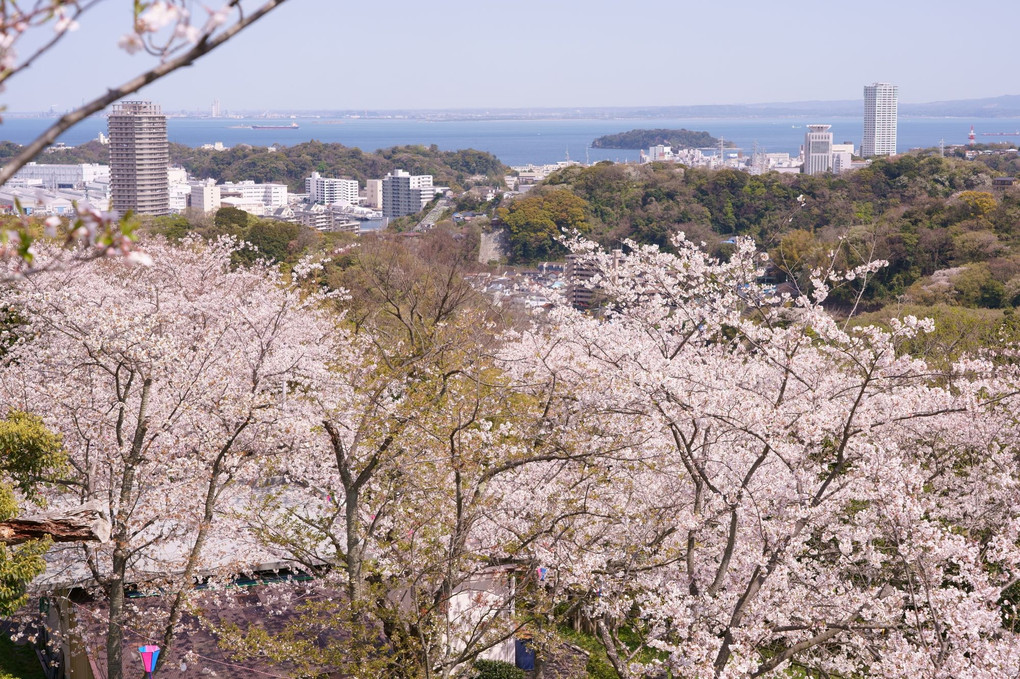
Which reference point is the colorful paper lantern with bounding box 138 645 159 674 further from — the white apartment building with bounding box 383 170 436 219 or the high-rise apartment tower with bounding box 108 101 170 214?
the white apartment building with bounding box 383 170 436 219

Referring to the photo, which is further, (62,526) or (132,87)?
(62,526)

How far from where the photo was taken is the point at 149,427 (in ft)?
25.2

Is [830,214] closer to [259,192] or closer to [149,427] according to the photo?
[149,427]

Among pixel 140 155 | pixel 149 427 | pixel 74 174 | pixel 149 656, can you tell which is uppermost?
pixel 140 155

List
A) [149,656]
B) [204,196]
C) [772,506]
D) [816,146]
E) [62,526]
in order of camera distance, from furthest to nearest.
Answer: [204,196] → [816,146] → [149,656] → [772,506] → [62,526]

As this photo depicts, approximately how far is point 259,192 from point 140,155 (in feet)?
76.9

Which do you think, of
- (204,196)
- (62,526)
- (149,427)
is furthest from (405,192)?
(62,526)

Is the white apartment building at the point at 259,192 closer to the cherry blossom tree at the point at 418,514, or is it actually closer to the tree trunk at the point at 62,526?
the cherry blossom tree at the point at 418,514

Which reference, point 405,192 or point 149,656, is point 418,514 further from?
point 405,192

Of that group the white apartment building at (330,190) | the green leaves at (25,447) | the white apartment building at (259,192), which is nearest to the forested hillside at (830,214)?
the green leaves at (25,447)

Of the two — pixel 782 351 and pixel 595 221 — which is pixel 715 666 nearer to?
pixel 782 351

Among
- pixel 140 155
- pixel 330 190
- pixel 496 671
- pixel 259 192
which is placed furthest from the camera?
pixel 330 190

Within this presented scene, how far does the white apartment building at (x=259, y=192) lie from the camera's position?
9162 cm

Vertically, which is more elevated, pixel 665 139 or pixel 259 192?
pixel 665 139
